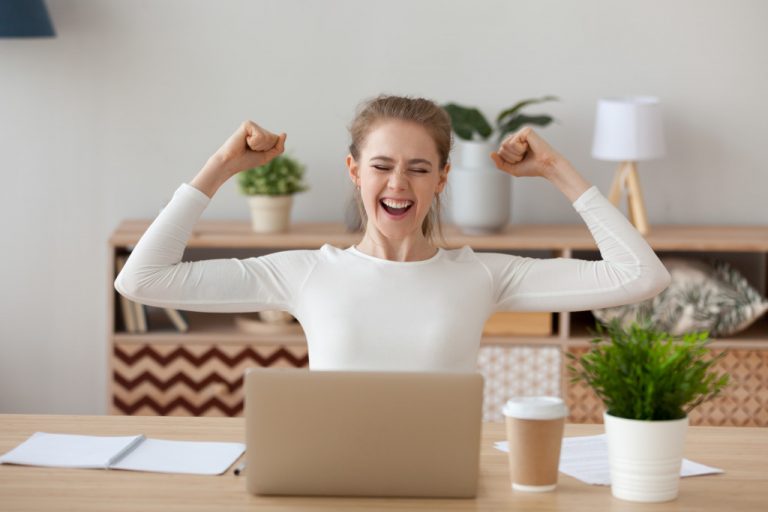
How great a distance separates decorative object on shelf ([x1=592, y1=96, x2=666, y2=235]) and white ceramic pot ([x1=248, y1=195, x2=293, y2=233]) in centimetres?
98

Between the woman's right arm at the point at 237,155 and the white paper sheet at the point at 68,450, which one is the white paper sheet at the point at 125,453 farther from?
the woman's right arm at the point at 237,155

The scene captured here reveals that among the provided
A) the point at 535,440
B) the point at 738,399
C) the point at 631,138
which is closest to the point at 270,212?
the point at 631,138

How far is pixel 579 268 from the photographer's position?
2027 mm

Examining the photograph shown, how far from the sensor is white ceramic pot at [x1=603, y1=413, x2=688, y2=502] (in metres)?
1.50

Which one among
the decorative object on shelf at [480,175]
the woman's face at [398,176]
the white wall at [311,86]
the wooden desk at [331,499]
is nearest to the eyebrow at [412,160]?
the woman's face at [398,176]

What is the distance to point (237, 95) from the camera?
12.4 ft

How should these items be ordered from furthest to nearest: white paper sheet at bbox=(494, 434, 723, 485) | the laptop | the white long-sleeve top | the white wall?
the white wall → the white long-sleeve top → white paper sheet at bbox=(494, 434, 723, 485) → the laptop

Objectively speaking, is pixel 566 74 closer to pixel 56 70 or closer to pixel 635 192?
pixel 635 192

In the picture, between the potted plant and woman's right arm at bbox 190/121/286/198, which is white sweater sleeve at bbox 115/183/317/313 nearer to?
woman's right arm at bbox 190/121/286/198

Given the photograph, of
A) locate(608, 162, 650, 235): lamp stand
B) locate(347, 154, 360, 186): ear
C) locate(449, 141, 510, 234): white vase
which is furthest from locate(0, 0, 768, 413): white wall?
locate(347, 154, 360, 186): ear

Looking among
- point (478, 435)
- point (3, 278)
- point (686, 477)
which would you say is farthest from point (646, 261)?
point (3, 278)

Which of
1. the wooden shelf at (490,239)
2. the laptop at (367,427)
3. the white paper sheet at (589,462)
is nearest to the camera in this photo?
the laptop at (367,427)

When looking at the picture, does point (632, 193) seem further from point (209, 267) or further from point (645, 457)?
point (645, 457)

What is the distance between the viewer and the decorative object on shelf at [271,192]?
11.4 ft
